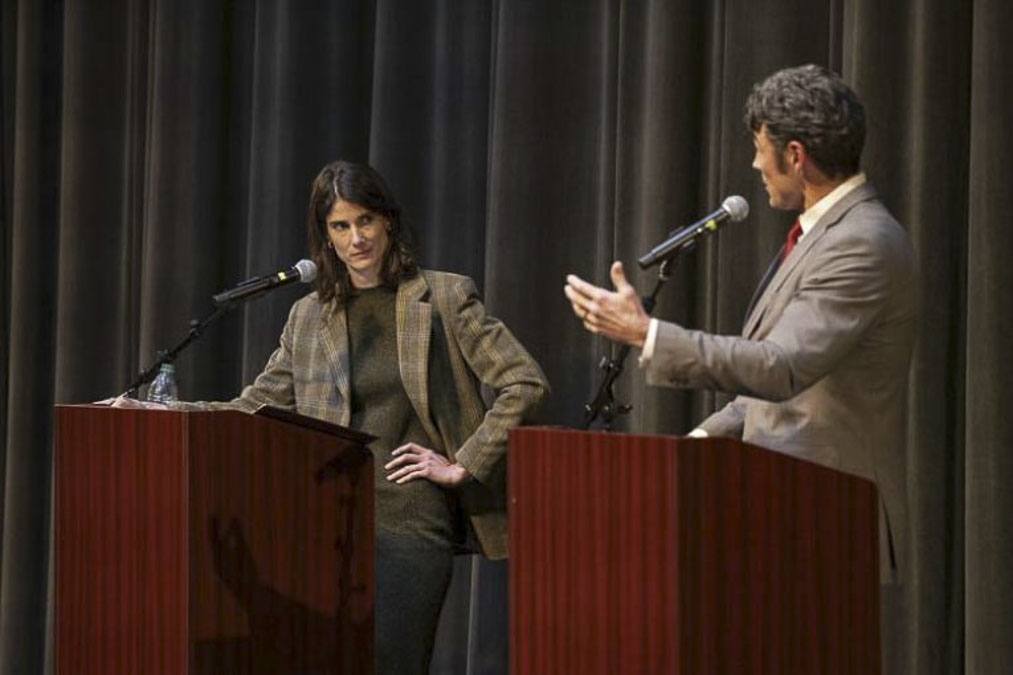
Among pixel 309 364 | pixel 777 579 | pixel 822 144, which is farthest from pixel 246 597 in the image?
pixel 822 144

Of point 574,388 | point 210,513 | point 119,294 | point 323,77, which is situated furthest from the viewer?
point 119,294

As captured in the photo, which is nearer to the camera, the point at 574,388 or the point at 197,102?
the point at 574,388

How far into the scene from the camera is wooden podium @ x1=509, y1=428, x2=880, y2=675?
2.35 m

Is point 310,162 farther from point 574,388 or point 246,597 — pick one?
point 246,597

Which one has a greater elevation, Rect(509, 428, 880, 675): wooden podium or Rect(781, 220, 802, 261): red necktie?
Rect(781, 220, 802, 261): red necktie

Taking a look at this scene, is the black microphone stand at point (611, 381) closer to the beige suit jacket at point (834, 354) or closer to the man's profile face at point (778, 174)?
the beige suit jacket at point (834, 354)

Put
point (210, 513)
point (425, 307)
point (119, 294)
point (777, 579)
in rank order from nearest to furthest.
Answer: point (777, 579), point (210, 513), point (425, 307), point (119, 294)

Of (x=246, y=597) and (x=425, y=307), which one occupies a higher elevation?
(x=425, y=307)

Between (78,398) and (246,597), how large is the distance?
2.04 m

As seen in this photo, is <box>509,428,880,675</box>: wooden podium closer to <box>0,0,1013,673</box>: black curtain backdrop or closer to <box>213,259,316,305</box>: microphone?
<box>213,259,316,305</box>: microphone

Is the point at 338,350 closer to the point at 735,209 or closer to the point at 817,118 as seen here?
the point at 735,209

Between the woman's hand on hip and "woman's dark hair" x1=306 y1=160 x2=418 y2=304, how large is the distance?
40 cm

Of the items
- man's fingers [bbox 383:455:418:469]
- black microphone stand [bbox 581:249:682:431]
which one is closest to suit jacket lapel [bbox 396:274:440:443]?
man's fingers [bbox 383:455:418:469]

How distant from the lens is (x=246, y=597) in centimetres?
313
